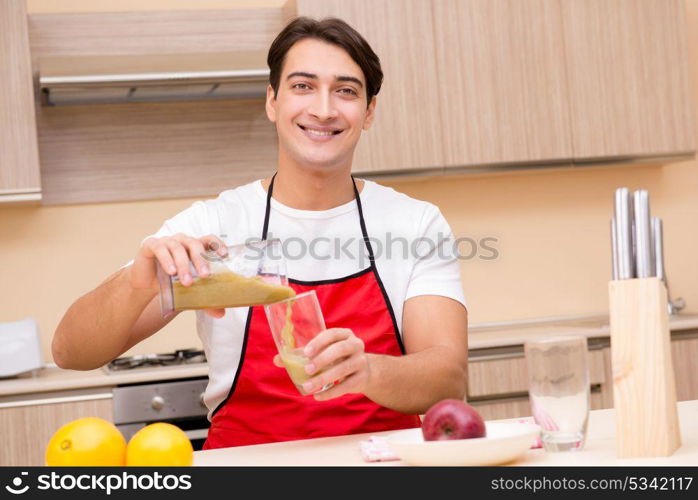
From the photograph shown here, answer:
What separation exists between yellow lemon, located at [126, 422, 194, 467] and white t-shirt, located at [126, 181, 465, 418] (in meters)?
0.66

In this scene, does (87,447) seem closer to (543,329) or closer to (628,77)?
(543,329)

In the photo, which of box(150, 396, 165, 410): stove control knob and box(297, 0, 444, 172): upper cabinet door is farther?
box(297, 0, 444, 172): upper cabinet door

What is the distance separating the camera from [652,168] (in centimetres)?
373

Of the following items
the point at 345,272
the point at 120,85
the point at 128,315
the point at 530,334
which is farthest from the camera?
the point at 530,334

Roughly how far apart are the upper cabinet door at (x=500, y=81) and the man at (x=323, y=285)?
4.04 ft

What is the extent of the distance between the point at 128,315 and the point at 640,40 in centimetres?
240

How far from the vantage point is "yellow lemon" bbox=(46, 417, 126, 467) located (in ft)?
3.67

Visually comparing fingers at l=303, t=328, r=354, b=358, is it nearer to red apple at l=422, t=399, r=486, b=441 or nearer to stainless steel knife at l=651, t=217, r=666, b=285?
red apple at l=422, t=399, r=486, b=441

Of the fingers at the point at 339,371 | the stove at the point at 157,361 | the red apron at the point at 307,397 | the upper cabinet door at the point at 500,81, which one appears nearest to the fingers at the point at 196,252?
the fingers at the point at 339,371

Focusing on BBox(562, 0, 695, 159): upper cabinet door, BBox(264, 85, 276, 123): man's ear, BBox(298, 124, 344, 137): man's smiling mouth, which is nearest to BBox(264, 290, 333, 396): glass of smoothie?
BBox(298, 124, 344, 137): man's smiling mouth

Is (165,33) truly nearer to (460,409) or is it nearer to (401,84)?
(401,84)

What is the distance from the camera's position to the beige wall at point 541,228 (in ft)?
11.0
